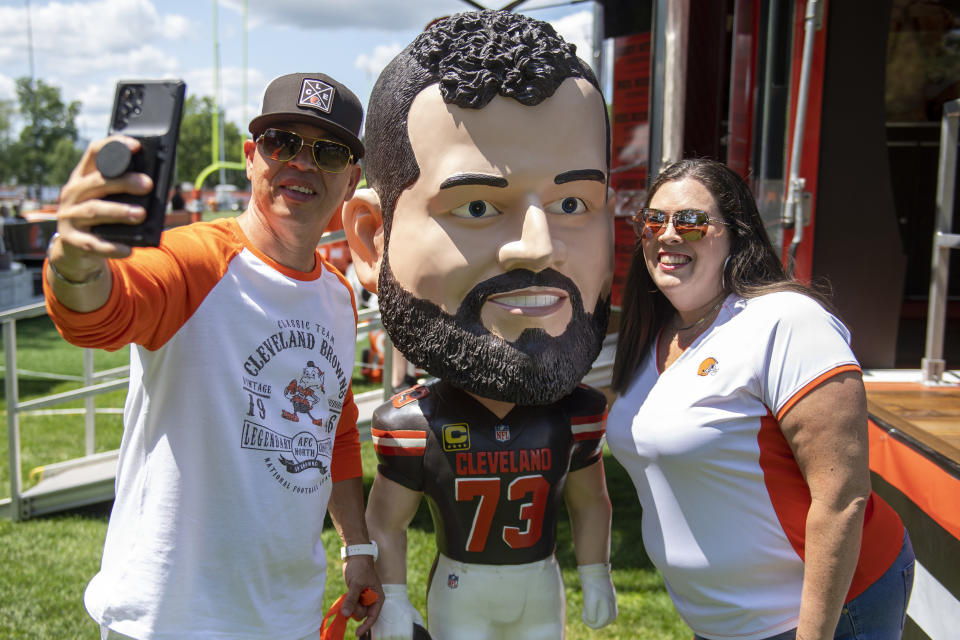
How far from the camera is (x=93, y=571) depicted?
4.32 meters

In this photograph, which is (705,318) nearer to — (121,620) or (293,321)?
(293,321)

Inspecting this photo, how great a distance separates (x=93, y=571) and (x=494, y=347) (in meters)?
3.43

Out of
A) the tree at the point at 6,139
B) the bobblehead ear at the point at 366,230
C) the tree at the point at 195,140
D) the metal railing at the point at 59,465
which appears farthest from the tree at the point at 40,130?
the bobblehead ear at the point at 366,230

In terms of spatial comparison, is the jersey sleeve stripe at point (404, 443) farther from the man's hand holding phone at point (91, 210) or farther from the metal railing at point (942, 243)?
the metal railing at point (942, 243)

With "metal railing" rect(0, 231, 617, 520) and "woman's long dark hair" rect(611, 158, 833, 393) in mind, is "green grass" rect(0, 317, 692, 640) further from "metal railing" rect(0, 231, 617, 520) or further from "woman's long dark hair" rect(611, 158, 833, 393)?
"woman's long dark hair" rect(611, 158, 833, 393)

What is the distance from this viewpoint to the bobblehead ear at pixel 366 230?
85.9 inches

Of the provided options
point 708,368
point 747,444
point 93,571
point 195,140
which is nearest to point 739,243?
point 708,368

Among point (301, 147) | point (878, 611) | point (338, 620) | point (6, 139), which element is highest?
point (6, 139)

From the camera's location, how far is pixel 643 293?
2.21 m

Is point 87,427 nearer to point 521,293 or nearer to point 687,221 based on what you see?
point 521,293

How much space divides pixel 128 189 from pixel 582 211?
119 cm

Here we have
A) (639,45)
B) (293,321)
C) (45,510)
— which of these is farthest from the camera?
(639,45)

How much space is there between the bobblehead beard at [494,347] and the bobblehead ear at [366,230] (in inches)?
5.7

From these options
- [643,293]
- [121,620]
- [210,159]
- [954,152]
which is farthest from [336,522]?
[210,159]
